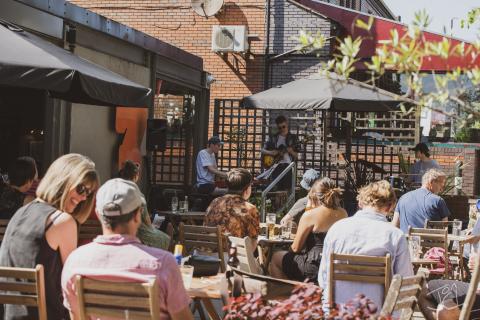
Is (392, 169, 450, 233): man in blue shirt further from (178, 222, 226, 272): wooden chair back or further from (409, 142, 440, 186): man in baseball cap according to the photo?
(409, 142, 440, 186): man in baseball cap

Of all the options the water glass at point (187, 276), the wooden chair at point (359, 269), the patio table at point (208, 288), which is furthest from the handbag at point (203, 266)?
the wooden chair at point (359, 269)

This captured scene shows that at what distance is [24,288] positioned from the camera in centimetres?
447

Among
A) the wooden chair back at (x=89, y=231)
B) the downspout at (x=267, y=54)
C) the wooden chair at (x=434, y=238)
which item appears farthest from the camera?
the downspout at (x=267, y=54)

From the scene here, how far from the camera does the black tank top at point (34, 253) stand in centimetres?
454

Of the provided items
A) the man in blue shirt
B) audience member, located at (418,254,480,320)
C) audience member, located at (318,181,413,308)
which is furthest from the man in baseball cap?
audience member, located at (318,181,413,308)

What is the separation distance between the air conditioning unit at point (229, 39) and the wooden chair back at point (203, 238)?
12.1 metres

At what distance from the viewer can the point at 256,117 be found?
1823 cm

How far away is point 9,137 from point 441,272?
6.09m

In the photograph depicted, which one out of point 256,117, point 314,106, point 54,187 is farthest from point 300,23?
point 54,187

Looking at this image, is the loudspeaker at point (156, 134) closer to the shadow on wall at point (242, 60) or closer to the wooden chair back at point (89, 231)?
the shadow on wall at point (242, 60)

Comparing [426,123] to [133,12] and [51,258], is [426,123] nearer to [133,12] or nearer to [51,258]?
[133,12]

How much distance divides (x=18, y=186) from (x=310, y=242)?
2622 mm

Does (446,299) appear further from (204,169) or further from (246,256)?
(204,169)

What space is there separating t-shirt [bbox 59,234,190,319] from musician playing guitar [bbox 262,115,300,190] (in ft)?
34.0
